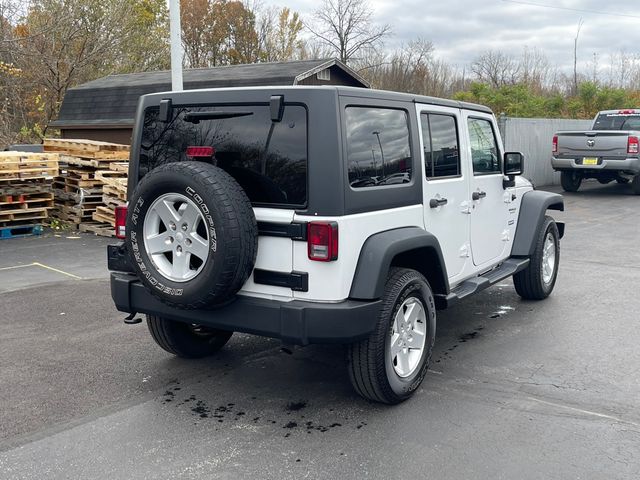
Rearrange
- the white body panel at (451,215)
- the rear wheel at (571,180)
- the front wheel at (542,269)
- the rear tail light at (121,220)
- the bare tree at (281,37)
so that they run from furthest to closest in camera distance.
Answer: the bare tree at (281,37), the rear wheel at (571,180), the front wheel at (542,269), the white body panel at (451,215), the rear tail light at (121,220)

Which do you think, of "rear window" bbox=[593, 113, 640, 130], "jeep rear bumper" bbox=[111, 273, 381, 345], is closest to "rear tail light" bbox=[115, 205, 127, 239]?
"jeep rear bumper" bbox=[111, 273, 381, 345]

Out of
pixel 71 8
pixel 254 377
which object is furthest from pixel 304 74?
pixel 254 377

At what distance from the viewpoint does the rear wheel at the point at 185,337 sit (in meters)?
5.14

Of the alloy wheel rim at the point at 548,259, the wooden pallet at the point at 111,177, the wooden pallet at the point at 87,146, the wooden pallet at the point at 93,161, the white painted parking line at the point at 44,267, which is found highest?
the wooden pallet at the point at 87,146

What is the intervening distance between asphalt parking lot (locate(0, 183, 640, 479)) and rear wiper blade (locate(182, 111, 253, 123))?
186 centimetres

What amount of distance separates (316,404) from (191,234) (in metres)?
1.41

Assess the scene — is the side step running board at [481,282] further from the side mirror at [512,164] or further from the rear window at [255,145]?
the rear window at [255,145]

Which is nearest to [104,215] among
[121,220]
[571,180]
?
[121,220]

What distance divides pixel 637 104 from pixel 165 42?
65.1ft

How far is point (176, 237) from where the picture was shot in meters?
4.09

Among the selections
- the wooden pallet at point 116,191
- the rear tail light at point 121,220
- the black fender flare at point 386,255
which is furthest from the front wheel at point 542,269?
the wooden pallet at point 116,191

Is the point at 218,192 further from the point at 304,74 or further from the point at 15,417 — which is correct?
the point at 304,74

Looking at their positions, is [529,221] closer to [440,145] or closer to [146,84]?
[440,145]

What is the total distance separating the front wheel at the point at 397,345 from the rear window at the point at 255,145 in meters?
0.88
